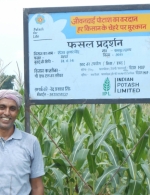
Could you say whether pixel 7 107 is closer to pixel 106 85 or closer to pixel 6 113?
pixel 6 113

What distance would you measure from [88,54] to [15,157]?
1166 mm

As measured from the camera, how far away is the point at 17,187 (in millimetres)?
3535

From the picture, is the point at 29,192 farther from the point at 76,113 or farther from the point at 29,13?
the point at 29,13

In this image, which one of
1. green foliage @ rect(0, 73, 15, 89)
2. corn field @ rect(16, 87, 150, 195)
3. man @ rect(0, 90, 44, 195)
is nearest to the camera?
man @ rect(0, 90, 44, 195)

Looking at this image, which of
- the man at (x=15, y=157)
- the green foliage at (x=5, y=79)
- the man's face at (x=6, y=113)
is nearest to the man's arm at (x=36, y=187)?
the man at (x=15, y=157)

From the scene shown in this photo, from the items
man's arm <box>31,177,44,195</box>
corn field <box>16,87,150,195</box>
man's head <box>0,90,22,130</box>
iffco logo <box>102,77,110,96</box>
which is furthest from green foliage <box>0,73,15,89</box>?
man's arm <box>31,177,44,195</box>

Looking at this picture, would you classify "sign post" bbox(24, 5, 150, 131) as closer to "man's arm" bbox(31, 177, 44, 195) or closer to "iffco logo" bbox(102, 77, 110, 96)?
"iffco logo" bbox(102, 77, 110, 96)

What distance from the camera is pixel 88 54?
4152 millimetres

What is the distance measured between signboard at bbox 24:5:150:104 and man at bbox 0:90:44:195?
0.59 m

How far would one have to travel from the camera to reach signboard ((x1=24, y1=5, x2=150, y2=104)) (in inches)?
162

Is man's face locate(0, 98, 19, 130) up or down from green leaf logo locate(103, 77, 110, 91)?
down

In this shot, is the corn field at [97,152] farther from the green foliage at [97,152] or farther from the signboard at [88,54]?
the signboard at [88,54]

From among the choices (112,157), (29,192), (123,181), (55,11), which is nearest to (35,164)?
(29,192)

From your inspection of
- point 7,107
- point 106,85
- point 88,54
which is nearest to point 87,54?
point 88,54
